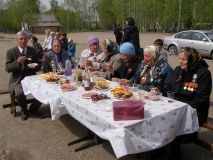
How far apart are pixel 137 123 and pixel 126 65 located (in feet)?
6.81

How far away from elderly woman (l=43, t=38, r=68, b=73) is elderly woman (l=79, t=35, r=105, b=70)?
434 millimetres

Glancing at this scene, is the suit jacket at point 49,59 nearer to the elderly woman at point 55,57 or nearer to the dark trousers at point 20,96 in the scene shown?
the elderly woman at point 55,57

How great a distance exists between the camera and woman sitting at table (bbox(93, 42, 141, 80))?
3.82 meters

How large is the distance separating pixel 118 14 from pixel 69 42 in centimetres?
4315

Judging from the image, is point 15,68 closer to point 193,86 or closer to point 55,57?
point 55,57

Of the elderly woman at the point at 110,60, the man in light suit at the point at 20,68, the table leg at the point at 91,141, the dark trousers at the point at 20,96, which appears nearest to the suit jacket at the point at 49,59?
the man in light suit at the point at 20,68

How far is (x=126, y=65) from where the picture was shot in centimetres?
409

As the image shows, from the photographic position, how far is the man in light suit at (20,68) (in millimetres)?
4426

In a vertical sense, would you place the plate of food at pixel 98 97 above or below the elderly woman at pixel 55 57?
below

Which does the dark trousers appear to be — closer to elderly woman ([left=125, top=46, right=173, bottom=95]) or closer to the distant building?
elderly woman ([left=125, top=46, right=173, bottom=95])

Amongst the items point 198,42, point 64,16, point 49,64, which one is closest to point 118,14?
point 64,16

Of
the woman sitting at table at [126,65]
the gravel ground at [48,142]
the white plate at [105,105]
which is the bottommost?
the gravel ground at [48,142]

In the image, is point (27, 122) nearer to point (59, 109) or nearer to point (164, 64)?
point (59, 109)

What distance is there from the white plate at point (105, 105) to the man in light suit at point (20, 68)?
221cm
